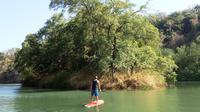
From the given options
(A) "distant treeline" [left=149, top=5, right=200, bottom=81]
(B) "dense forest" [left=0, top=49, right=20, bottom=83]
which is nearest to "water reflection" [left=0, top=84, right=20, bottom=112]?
(A) "distant treeline" [left=149, top=5, right=200, bottom=81]

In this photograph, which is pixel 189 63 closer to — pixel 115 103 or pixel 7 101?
pixel 7 101

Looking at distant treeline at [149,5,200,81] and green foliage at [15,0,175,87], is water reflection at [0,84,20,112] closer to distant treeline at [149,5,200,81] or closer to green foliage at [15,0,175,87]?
green foliage at [15,0,175,87]

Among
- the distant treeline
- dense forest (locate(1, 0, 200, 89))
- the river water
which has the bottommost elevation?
the river water

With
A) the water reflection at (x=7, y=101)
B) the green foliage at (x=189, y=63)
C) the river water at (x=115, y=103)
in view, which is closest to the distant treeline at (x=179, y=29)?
the green foliage at (x=189, y=63)

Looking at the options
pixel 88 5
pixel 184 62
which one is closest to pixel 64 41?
pixel 88 5

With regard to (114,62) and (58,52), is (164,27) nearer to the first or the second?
(58,52)

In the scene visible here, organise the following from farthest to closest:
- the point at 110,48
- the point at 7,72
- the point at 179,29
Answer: the point at 179,29
the point at 7,72
the point at 110,48

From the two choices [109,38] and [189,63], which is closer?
[109,38]

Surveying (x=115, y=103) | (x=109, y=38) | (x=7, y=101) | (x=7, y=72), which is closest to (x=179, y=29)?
(x=7, y=72)

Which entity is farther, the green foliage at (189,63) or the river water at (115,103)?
the green foliage at (189,63)

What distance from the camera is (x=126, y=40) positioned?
165 feet

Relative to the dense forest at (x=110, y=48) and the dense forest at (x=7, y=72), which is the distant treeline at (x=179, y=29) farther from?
the dense forest at (x=110, y=48)

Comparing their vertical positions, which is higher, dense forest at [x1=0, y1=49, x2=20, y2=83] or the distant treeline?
the distant treeline

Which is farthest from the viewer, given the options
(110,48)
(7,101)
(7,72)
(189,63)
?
(7,72)
